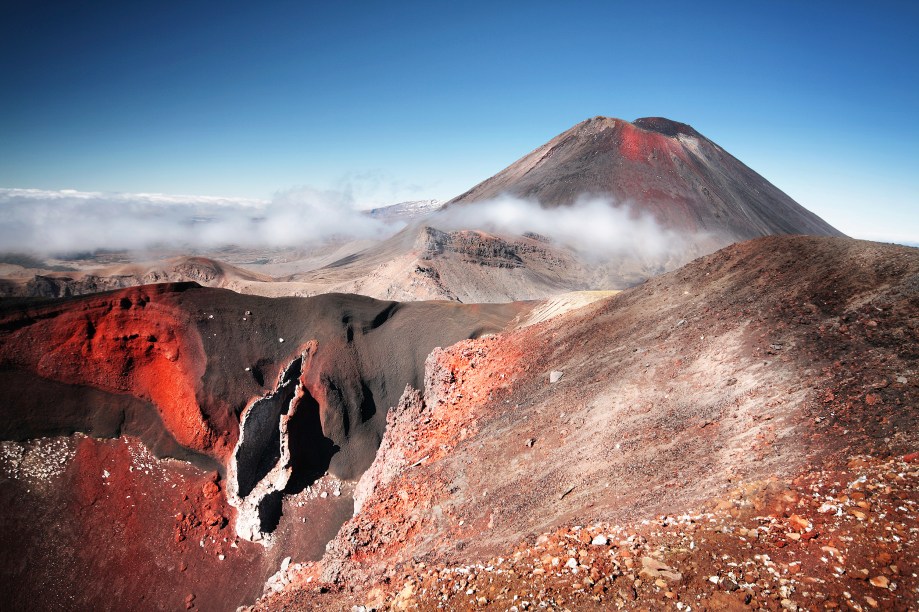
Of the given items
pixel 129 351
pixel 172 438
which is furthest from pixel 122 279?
pixel 172 438

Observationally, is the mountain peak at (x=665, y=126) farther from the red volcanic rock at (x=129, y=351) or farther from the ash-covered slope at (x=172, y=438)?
the red volcanic rock at (x=129, y=351)

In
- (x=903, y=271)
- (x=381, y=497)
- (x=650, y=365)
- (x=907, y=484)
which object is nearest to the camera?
(x=907, y=484)

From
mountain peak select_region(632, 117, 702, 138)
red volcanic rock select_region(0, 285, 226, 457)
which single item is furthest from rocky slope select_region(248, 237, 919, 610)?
mountain peak select_region(632, 117, 702, 138)

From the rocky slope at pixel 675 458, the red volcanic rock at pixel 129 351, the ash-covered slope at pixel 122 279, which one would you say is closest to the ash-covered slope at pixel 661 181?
the ash-covered slope at pixel 122 279

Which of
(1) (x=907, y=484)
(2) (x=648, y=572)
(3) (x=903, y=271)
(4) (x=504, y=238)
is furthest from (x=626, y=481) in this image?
(4) (x=504, y=238)

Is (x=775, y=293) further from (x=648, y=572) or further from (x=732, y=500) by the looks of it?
(x=648, y=572)
